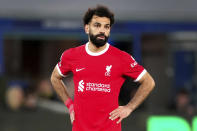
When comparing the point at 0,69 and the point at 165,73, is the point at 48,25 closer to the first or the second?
the point at 0,69

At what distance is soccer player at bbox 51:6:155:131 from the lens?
4.25 metres

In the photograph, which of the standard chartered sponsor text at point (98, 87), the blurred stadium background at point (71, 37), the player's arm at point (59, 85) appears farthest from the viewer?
the blurred stadium background at point (71, 37)

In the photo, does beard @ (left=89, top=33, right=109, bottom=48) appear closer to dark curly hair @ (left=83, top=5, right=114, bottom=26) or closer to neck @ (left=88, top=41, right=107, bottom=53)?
neck @ (left=88, top=41, right=107, bottom=53)

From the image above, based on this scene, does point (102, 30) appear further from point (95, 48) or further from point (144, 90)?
point (144, 90)

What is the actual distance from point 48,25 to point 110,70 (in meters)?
9.45

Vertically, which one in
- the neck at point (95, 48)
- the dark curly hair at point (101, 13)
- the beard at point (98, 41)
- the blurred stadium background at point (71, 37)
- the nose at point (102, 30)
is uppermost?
the dark curly hair at point (101, 13)

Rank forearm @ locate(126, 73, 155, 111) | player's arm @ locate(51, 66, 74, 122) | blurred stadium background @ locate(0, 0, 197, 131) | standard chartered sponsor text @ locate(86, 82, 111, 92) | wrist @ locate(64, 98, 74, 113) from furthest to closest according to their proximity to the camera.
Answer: blurred stadium background @ locate(0, 0, 197, 131)
player's arm @ locate(51, 66, 74, 122)
wrist @ locate(64, 98, 74, 113)
forearm @ locate(126, 73, 155, 111)
standard chartered sponsor text @ locate(86, 82, 111, 92)

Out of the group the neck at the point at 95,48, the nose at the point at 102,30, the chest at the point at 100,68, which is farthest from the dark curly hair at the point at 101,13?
the chest at the point at 100,68

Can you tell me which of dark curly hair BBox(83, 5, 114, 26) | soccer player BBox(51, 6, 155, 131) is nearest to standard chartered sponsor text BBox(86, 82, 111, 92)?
soccer player BBox(51, 6, 155, 131)

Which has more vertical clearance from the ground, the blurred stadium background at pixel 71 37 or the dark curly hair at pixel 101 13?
the dark curly hair at pixel 101 13

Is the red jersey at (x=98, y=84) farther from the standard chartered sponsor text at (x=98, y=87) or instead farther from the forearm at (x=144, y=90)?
the forearm at (x=144, y=90)

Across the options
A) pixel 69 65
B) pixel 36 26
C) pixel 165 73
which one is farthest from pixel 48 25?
pixel 69 65

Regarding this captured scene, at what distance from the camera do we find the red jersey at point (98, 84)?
13.9ft

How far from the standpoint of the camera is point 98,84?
167 inches
